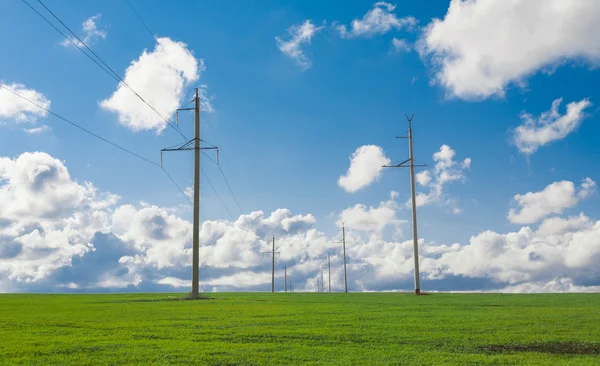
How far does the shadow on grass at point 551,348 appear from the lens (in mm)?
13734

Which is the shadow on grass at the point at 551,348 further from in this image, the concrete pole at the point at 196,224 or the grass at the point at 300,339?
the concrete pole at the point at 196,224

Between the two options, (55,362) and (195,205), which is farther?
(195,205)

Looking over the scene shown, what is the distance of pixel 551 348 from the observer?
46.8 feet

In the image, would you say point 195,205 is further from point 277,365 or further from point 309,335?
point 277,365

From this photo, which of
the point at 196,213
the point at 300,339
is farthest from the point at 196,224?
the point at 300,339

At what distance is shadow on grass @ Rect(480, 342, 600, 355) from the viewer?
13.7 meters

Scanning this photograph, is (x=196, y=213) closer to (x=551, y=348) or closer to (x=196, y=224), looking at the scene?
(x=196, y=224)

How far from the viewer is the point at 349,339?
15.6 meters

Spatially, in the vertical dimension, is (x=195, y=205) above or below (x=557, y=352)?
above

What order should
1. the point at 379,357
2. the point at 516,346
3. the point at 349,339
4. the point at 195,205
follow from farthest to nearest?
the point at 195,205 → the point at 349,339 → the point at 516,346 → the point at 379,357

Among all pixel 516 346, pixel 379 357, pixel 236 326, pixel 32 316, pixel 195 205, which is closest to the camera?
pixel 379 357

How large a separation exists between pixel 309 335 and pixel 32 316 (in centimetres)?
1379

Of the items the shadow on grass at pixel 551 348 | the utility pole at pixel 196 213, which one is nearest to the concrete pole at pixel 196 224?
the utility pole at pixel 196 213

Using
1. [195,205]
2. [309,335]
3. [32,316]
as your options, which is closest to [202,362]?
[309,335]
